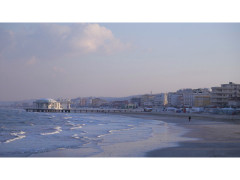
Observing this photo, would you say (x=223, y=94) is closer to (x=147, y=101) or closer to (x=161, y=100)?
(x=161, y=100)

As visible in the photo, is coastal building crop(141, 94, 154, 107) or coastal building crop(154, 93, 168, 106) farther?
coastal building crop(141, 94, 154, 107)

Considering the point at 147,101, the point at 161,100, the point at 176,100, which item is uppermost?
the point at 161,100

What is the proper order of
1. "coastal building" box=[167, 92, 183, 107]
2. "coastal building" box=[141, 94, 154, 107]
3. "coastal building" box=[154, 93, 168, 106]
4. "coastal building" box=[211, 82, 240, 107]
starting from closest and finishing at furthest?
"coastal building" box=[211, 82, 240, 107] < "coastal building" box=[167, 92, 183, 107] < "coastal building" box=[154, 93, 168, 106] < "coastal building" box=[141, 94, 154, 107]

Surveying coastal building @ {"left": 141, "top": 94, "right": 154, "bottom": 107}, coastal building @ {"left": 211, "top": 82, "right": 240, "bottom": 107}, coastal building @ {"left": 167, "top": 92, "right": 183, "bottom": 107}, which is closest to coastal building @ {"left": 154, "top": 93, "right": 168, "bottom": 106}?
coastal building @ {"left": 141, "top": 94, "right": 154, "bottom": 107}

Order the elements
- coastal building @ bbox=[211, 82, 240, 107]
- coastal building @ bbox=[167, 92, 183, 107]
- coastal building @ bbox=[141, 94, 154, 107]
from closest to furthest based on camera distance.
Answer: coastal building @ bbox=[211, 82, 240, 107], coastal building @ bbox=[167, 92, 183, 107], coastal building @ bbox=[141, 94, 154, 107]

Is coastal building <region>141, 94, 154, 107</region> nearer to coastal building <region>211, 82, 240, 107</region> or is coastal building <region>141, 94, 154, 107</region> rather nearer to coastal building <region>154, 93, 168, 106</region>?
coastal building <region>154, 93, 168, 106</region>

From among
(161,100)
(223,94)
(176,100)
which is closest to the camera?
(223,94)

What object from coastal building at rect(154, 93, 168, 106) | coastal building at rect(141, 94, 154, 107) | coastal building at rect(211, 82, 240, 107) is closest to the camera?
coastal building at rect(211, 82, 240, 107)

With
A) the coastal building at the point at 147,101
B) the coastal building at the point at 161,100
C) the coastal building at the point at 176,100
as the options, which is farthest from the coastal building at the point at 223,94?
the coastal building at the point at 147,101

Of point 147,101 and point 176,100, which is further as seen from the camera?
point 147,101

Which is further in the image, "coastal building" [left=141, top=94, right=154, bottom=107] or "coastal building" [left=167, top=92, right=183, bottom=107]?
"coastal building" [left=141, top=94, right=154, bottom=107]

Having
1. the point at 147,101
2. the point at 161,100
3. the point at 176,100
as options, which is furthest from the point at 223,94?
the point at 147,101
